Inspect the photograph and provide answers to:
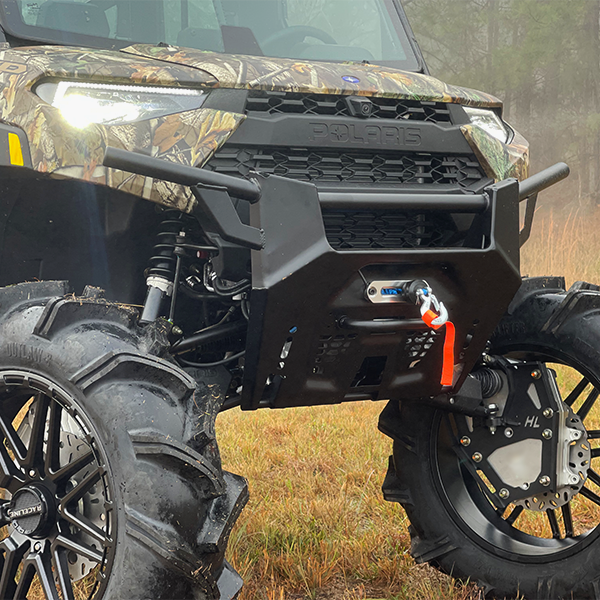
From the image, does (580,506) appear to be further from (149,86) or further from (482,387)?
(149,86)

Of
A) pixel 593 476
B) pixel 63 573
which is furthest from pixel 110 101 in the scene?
pixel 593 476

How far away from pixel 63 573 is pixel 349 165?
4.81 ft

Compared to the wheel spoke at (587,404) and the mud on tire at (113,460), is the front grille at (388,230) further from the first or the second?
the wheel spoke at (587,404)

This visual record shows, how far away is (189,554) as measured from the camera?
6.31 ft

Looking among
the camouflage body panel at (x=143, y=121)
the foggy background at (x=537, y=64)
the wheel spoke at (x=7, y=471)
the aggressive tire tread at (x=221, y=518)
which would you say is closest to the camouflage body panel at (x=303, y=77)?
the camouflage body panel at (x=143, y=121)

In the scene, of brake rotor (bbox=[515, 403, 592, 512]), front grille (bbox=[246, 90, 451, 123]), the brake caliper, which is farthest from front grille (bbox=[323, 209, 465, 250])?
brake rotor (bbox=[515, 403, 592, 512])

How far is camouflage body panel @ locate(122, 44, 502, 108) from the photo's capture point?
2348 millimetres

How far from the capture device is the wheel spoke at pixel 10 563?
2.29 meters

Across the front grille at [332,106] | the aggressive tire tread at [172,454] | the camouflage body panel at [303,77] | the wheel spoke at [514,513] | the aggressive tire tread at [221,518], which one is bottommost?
the wheel spoke at [514,513]

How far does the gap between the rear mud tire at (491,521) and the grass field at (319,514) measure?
4.9 inches

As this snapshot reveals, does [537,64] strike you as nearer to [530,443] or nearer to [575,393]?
[575,393]

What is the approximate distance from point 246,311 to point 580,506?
87.1 inches

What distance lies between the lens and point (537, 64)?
1583cm

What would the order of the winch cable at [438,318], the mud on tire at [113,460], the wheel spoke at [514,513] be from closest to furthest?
the mud on tire at [113,460], the winch cable at [438,318], the wheel spoke at [514,513]
